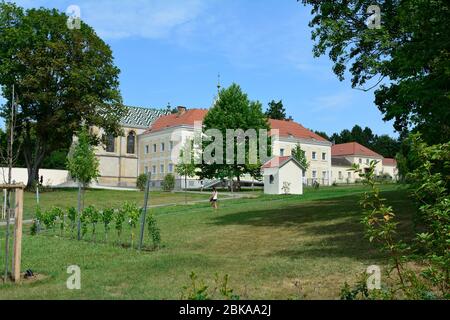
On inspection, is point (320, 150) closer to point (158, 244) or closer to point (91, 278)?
point (158, 244)

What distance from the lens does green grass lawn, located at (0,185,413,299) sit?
867cm

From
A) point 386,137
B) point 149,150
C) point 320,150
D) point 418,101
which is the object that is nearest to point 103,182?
point 149,150

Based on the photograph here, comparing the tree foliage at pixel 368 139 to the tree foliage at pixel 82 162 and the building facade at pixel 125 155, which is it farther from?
the tree foliage at pixel 82 162

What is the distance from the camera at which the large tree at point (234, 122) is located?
57906mm

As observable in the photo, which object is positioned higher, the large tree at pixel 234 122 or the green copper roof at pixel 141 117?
the green copper roof at pixel 141 117

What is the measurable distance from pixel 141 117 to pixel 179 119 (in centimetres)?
1157

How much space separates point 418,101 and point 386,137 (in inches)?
5295

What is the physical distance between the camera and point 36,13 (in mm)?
52625

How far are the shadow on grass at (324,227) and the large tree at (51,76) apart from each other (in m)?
31.4

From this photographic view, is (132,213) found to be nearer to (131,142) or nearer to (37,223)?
(37,223)

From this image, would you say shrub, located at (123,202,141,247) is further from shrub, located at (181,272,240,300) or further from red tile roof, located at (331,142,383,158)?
red tile roof, located at (331,142,383,158)

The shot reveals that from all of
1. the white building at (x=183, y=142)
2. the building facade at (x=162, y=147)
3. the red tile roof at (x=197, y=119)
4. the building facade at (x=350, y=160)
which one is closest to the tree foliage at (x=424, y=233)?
the white building at (x=183, y=142)
